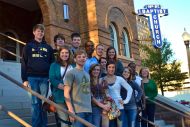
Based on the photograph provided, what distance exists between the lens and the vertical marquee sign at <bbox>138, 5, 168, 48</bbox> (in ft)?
59.8

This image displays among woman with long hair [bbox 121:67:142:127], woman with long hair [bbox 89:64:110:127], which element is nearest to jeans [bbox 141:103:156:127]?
woman with long hair [bbox 121:67:142:127]

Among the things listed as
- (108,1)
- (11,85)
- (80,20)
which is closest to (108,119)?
(11,85)

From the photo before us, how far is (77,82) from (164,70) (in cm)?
2588

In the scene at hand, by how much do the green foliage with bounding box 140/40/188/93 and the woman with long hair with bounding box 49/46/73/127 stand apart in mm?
24345

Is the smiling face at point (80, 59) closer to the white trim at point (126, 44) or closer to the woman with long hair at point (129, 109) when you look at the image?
the woman with long hair at point (129, 109)

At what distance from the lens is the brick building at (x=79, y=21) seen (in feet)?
42.1

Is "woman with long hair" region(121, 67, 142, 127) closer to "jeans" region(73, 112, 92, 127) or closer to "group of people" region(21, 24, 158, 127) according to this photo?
"group of people" region(21, 24, 158, 127)

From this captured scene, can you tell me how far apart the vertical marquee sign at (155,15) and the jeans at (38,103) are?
42.9ft

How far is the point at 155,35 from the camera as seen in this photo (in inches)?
718

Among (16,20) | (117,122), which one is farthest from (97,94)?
(16,20)

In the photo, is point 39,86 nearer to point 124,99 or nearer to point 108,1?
point 124,99

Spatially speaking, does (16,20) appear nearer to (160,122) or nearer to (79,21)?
(79,21)

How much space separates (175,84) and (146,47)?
4505mm

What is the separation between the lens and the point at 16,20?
1720 centimetres
